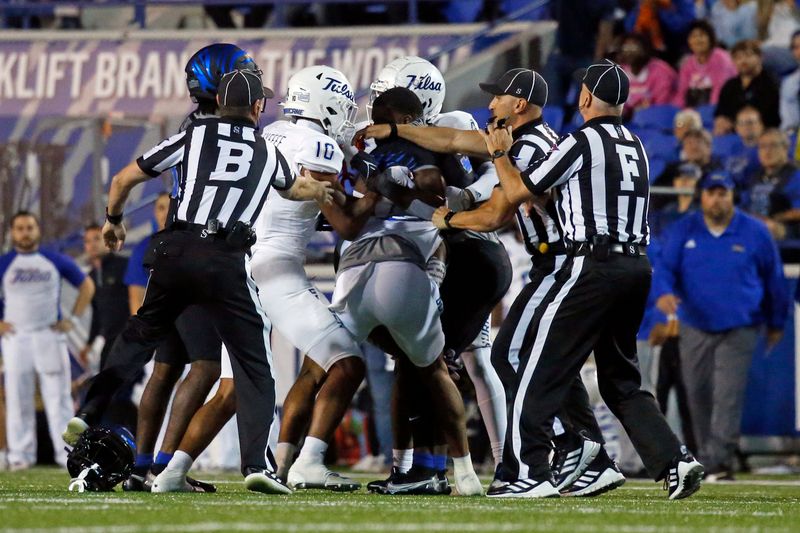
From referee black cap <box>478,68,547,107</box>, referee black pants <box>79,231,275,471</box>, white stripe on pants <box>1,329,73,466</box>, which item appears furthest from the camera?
white stripe on pants <box>1,329,73,466</box>

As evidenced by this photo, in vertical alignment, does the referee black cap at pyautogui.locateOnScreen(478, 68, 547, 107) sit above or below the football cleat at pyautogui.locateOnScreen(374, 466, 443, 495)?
above

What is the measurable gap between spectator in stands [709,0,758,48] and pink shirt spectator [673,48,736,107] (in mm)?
449

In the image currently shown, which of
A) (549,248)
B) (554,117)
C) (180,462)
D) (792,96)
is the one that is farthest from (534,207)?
(792,96)

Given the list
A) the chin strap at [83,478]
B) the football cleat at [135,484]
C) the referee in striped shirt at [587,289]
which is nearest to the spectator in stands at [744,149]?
the referee in striped shirt at [587,289]

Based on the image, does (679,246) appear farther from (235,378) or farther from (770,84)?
(235,378)

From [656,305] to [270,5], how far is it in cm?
556

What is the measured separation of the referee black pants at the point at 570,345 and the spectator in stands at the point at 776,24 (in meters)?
7.14

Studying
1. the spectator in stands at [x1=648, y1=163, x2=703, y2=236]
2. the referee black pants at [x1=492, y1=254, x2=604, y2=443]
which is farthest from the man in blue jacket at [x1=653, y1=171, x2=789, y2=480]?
the referee black pants at [x1=492, y1=254, x2=604, y2=443]

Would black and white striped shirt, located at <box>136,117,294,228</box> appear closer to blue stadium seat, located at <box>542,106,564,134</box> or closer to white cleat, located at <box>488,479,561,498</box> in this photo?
white cleat, located at <box>488,479,561,498</box>

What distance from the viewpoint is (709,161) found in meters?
11.9

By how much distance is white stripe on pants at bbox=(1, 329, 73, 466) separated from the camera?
11148 mm

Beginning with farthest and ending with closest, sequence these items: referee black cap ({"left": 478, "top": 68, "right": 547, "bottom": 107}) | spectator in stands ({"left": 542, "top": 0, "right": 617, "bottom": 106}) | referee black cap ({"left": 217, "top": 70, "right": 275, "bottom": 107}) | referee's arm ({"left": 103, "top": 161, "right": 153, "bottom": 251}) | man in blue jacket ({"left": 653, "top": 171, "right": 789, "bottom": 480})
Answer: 1. spectator in stands ({"left": 542, "top": 0, "right": 617, "bottom": 106})
2. man in blue jacket ({"left": 653, "top": 171, "right": 789, "bottom": 480})
3. referee black cap ({"left": 478, "top": 68, "right": 547, "bottom": 107})
4. referee black cap ({"left": 217, "top": 70, "right": 275, "bottom": 107})
5. referee's arm ({"left": 103, "top": 161, "right": 153, "bottom": 251})

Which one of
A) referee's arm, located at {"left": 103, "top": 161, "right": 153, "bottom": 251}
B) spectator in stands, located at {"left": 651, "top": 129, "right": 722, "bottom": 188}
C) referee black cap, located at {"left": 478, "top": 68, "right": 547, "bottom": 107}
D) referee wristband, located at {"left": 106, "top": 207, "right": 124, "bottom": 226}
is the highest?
spectator in stands, located at {"left": 651, "top": 129, "right": 722, "bottom": 188}

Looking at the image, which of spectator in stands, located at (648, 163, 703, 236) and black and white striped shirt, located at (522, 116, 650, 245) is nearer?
black and white striped shirt, located at (522, 116, 650, 245)
